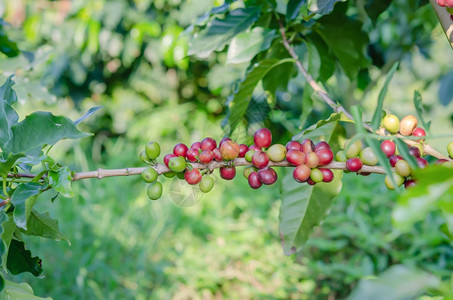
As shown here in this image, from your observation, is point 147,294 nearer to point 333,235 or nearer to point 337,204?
point 333,235

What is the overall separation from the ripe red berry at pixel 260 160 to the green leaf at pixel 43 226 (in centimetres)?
23

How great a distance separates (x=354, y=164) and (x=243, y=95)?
0.32 metres

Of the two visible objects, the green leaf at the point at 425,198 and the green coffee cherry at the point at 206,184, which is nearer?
the green leaf at the point at 425,198

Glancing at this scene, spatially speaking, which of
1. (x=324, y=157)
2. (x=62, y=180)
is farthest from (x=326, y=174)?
(x=62, y=180)

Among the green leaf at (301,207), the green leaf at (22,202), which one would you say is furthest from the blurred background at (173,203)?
the green leaf at (22,202)

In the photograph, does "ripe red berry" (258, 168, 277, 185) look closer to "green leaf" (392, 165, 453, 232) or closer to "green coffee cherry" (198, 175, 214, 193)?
"green coffee cherry" (198, 175, 214, 193)

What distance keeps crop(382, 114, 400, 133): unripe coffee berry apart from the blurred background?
305 millimetres

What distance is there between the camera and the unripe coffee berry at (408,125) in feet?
1.42

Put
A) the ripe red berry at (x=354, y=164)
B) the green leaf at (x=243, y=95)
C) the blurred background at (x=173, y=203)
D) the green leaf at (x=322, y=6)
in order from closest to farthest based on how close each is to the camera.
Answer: the ripe red berry at (x=354, y=164), the green leaf at (x=322, y=6), the green leaf at (x=243, y=95), the blurred background at (x=173, y=203)

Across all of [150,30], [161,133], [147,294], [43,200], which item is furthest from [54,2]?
[147,294]

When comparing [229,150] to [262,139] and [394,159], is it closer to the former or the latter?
[262,139]

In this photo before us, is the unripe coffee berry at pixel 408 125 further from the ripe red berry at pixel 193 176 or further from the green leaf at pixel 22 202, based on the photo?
the green leaf at pixel 22 202

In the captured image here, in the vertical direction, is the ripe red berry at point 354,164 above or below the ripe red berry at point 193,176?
above

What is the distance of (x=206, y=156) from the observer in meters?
0.43
